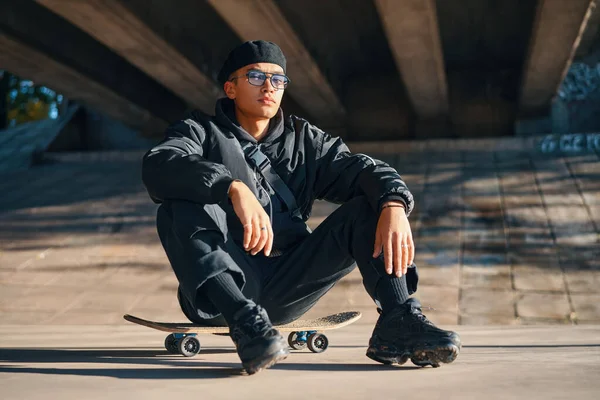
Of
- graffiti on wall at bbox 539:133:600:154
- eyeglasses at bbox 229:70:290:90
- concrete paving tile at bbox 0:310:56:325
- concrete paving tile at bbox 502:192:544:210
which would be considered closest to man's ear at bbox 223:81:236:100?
eyeglasses at bbox 229:70:290:90

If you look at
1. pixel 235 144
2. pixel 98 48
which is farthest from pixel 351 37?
pixel 235 144

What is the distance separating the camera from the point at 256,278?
3861 mm

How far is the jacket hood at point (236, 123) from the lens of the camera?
4.03m

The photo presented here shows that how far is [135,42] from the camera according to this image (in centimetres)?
1538

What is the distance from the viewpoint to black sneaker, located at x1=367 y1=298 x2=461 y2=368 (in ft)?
10.3

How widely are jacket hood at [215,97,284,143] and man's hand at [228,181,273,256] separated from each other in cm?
70

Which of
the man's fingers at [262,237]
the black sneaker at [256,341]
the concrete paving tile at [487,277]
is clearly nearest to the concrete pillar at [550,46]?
the concrete paving tile at [487,277]

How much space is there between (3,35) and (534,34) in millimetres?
10943

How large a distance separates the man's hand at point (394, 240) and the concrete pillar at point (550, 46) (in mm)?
11157

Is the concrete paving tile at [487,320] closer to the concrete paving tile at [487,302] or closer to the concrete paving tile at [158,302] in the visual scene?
the concrete paving tile at [487,302]

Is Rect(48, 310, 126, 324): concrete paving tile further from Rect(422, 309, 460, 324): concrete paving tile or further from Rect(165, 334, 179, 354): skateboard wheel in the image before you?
Rect(165, 334, 179, 354): skateboard wheel

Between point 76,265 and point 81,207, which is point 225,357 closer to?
point 76,265

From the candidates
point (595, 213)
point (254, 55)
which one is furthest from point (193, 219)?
point (595, 213)

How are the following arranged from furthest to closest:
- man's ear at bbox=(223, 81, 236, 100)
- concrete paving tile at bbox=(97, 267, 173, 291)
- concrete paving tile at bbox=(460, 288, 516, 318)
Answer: concrete paving tile at bbox=(97, 267, 173, 291), concrete paving tile at bbox=(460, 288, 516, 318), man's ear at bbox=(223, 81, 236, 100)
